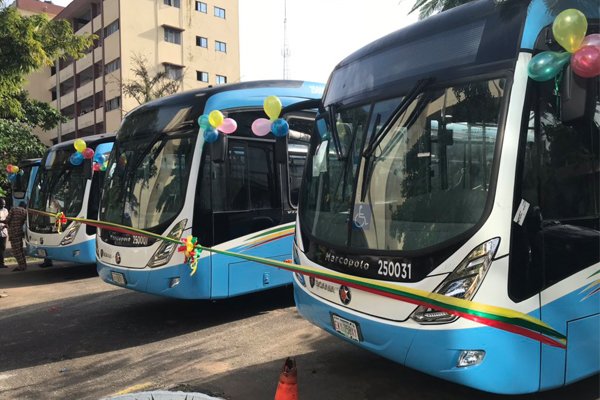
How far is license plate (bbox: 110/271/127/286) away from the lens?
6324mm

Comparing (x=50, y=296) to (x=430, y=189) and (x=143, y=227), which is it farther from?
(x=430, y=189)

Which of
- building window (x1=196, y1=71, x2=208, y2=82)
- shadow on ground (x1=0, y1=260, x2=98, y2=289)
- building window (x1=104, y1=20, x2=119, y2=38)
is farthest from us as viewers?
building window (x1=196, y1=71, x2=208, y2=82)

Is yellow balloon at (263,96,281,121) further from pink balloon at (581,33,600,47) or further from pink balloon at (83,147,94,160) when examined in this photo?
pink balloon at (83,147,94,160)

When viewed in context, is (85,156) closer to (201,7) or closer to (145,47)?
(145,47)

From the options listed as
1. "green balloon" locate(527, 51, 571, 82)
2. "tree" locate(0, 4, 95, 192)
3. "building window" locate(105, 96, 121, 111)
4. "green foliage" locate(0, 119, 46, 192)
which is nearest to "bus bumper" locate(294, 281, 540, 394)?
"green balloon" locate(527, 51, 571, 82)

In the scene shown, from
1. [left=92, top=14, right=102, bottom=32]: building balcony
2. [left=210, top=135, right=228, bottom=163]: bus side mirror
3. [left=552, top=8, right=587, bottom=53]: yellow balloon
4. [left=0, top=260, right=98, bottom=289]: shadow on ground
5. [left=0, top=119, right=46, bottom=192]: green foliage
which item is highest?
[left=92, top=14, right=102, bottom=32]: building balcony

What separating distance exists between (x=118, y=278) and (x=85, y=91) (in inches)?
1532

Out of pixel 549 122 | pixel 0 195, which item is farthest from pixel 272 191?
pixel 0 195

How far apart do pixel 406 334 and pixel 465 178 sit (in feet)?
3.58

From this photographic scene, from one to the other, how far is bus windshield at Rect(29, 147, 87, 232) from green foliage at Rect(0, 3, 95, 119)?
1733mm

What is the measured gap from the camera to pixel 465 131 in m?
3.35

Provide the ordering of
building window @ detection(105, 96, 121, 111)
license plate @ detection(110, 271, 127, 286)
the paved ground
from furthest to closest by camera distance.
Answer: building window @ detection(105, 96, 121, 111) < license plate @ detection(110, 271, 127, 286) < the paved ground

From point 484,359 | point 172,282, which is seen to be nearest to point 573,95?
point 484,359

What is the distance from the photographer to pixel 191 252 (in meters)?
5.65
